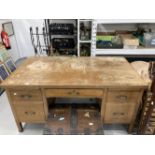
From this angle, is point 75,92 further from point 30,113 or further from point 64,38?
point 64,38

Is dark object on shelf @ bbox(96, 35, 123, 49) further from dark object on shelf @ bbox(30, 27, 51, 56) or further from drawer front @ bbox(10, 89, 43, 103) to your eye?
drawer front @ bbox(10, 89, 43, 103)

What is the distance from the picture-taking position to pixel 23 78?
139 centimetres

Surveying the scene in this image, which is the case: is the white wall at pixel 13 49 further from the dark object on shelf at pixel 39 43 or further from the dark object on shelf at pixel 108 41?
the dark object on shelf at pixel 108 41

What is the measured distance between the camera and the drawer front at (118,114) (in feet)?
4.76

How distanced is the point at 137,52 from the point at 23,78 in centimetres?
218

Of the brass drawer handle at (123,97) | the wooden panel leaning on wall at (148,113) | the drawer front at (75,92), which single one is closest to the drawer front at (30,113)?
the drawer front at (75,92)

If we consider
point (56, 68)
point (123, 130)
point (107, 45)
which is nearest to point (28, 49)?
point (107, 45)

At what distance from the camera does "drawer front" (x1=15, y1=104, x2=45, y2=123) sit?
146cm

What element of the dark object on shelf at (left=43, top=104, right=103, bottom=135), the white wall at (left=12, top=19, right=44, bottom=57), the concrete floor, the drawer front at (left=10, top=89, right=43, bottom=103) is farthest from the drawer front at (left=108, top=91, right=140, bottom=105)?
the white wall at (left=12, top=19, right=44, bottom=57)

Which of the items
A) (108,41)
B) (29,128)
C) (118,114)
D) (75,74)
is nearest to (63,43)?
(108,41)

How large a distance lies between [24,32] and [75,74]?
2.49 metres

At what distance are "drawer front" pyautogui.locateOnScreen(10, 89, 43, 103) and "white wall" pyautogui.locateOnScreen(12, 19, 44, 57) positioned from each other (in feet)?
7.80
